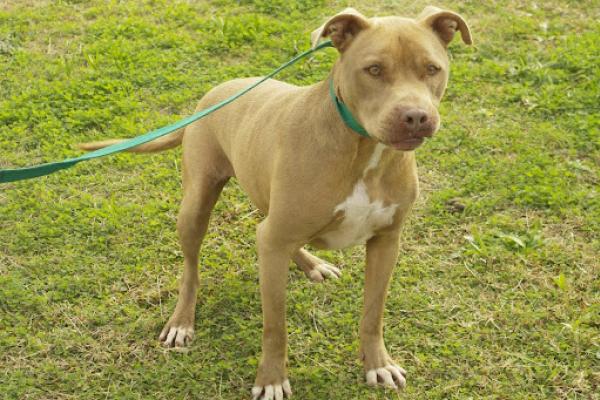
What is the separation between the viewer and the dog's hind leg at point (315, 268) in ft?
15.6

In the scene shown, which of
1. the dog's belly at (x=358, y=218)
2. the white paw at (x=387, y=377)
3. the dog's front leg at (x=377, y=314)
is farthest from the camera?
the white paw at (x=387, y=377)

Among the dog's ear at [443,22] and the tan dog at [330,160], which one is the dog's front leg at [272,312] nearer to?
the tan dog at [330,160]

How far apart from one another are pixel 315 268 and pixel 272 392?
3.36 ft

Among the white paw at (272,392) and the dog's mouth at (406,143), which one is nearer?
the dog's mouth at (406,143)

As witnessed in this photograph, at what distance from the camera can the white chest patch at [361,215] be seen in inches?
139

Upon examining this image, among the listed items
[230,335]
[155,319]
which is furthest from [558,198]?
[155,319]

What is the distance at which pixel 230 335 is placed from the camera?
4395 mm

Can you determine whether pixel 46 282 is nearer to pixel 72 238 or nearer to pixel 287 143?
pixel 72 238

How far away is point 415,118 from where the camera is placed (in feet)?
9.85

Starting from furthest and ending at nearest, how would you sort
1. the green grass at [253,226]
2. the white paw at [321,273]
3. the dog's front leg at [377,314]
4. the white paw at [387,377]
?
the white paw at [321,273]
the green grass at [253,226]
the white paw at [387,377]
the dog's front leg at [377,314]

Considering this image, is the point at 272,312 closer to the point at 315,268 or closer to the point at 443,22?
the point at 315,268

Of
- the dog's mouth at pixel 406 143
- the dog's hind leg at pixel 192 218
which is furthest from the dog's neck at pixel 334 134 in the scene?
the dog's hind leg at pixel 192 218

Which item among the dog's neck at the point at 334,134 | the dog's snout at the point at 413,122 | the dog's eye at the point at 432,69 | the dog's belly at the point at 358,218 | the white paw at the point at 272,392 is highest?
the dog's eye at the point at 432,69

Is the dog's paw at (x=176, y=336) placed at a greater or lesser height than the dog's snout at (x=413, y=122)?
lesser
